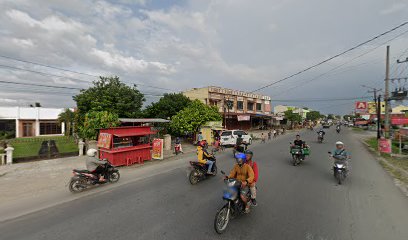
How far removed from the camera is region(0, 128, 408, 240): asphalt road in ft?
15.1

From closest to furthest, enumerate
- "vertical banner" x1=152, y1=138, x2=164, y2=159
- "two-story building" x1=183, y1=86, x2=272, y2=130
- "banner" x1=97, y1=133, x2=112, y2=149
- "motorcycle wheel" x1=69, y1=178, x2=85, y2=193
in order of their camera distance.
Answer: "motorcycle wheel" x1=69, y1=178, x2=85, y2=193 < "banner" x1=97, y1=133, x2=112, y2=149 < "vertical banner" x1=152, y1=138, x2=164, y2=159 < "two-story building" x1=183, y1=86, x2=272, y2=130

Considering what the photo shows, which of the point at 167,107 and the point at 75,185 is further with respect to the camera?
the point at 167,107

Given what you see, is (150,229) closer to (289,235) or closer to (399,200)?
(289,235)

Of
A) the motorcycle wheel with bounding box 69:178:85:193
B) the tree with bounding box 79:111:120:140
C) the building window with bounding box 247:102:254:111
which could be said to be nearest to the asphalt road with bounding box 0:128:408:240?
the motorcycle wheel with bounding box 69:178:85:193

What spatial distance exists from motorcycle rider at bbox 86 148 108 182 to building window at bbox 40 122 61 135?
1505 inches

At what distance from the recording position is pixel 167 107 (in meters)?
28.8

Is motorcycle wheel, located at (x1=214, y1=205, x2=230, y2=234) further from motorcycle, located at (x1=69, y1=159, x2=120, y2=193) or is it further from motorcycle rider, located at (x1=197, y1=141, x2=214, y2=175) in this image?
motorcycle, located at (x1=69, y1=159, x2=120, y2=193)

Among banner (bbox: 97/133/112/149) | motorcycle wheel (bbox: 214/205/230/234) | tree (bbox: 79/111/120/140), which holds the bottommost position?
motorcycle wheel (bbox: 214/205/230/234)

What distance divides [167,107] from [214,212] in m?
24.1

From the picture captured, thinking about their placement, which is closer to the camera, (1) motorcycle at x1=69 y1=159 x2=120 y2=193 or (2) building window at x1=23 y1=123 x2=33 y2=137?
(1) motorcycle at x1=69 y1=159 x2=120 y2=193

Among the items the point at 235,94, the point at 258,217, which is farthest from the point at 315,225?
the point at 235,94

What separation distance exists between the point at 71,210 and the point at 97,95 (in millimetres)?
19979

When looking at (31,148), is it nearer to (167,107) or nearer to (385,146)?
(167,107)

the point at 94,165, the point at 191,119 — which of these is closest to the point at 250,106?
the point at 191,119
